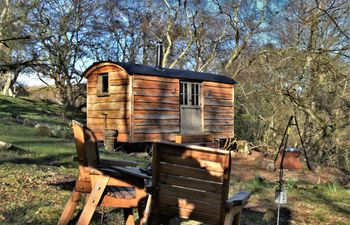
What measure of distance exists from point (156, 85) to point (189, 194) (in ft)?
33.8

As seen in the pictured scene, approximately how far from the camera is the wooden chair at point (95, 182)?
10.6 ft

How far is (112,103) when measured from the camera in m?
13.2

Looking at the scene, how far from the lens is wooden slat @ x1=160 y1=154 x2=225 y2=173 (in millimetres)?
2893

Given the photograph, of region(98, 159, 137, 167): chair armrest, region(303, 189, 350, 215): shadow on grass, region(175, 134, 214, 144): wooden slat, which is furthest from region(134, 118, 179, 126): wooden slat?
region(98, 159, 137, 167): chair armrest

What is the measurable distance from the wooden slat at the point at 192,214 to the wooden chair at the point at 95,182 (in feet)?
1.01

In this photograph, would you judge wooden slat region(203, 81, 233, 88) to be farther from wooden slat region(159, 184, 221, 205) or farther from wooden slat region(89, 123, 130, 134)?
wooden slat region(159, 184, 221, 205)

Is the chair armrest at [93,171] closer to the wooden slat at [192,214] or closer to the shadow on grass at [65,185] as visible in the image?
the wooden slat at [192,214]

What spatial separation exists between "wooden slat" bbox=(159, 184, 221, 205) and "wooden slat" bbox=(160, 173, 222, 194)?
0.03m

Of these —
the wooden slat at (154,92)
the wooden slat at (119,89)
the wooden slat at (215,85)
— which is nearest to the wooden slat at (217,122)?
the wooden slat at (215,85)

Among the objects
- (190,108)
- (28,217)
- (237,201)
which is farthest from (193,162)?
(190,108)

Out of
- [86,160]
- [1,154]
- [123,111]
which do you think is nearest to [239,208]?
[86,160]

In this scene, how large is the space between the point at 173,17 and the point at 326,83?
37.7ft

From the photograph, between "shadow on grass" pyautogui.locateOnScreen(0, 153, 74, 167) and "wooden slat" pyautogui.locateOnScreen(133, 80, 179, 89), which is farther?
"wooden slat" pyautogui.locateOnScreen(133, 80, 179, 89)

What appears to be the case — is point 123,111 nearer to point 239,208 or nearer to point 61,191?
point 61,191
